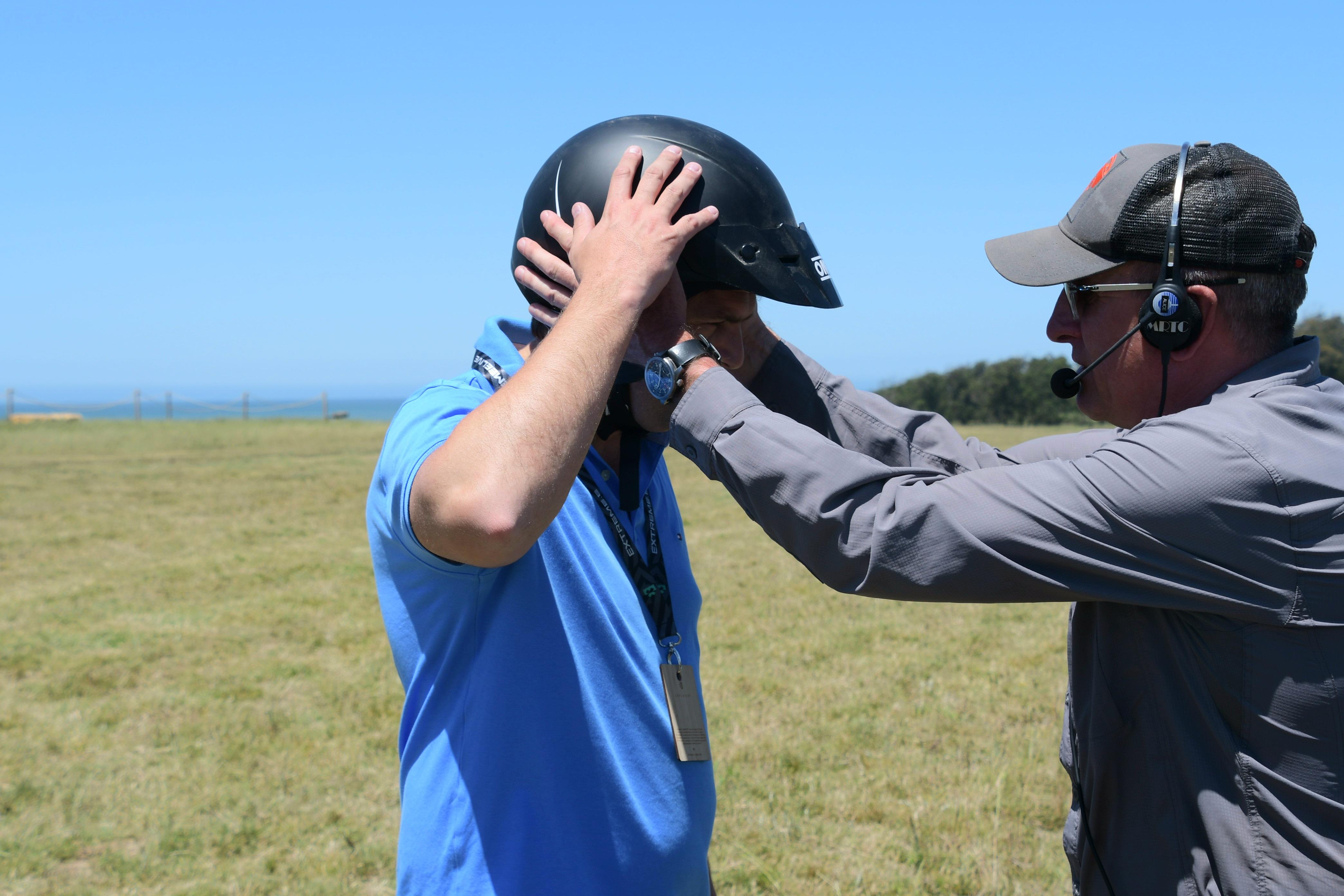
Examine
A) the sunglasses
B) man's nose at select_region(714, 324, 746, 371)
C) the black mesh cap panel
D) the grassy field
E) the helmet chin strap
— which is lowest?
the grassy field

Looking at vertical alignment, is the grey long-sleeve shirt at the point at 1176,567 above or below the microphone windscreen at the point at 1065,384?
below

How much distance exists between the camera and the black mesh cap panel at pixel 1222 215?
1.94 meters

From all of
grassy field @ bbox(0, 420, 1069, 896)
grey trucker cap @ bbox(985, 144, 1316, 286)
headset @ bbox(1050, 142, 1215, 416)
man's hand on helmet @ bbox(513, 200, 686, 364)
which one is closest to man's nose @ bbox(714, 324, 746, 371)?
man's hand on helmet @ bbox(513, 200, 686, 364)

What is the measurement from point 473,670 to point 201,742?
17.6 ft

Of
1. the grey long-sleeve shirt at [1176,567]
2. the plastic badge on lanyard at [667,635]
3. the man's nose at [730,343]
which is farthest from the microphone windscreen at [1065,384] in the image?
the plastic badge on lanyard at [667,635]

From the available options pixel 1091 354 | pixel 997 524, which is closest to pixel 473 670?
pixel 997 524

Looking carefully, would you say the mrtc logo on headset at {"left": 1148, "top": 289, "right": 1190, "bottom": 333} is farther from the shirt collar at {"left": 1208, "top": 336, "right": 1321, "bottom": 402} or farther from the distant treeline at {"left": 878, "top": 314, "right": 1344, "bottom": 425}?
the distant treeline at {"left": 878, "top": 314, "right": 1344, "bottom": 425}

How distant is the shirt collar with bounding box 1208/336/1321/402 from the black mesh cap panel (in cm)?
16

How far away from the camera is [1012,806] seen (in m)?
5.32

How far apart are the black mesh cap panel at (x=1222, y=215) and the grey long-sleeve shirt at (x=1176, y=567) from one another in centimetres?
21

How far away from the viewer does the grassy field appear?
15.9 feet

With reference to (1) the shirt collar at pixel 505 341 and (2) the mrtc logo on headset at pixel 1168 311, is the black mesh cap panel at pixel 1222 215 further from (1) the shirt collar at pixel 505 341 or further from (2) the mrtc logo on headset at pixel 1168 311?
(1) the shirt collar at pixel 505 341

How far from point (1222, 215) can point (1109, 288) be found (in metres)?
0.27

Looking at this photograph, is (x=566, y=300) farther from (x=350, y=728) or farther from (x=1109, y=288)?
(x=350, y=728)
